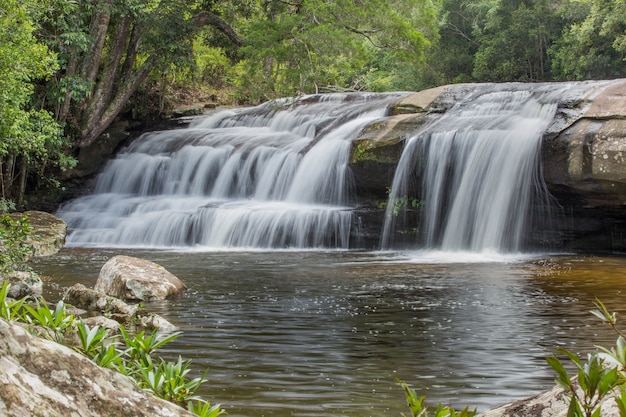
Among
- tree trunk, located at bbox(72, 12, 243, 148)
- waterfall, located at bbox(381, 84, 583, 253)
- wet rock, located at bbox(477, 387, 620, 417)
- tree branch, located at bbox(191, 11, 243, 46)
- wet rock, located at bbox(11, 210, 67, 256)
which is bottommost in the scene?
wet rock, located at bbox(11, 210, 67, 256)

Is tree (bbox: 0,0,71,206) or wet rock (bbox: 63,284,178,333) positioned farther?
tree (bbox: 0,0,71,206)

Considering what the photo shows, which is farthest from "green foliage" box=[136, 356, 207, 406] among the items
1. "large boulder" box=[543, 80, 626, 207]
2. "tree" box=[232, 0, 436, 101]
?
"tree" box=[232, 0, 436, 101]

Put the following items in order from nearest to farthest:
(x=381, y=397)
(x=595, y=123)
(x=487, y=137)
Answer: (x=381, y=397)
(x=595, y=123)
(x=487, y=137)

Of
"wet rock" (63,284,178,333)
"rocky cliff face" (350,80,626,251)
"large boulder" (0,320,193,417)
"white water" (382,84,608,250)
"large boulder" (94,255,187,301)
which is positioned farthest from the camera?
"white water" (382,84,608,250)

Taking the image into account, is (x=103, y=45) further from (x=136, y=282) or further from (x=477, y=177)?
(x=136, y=282)

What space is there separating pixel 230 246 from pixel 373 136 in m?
4.08

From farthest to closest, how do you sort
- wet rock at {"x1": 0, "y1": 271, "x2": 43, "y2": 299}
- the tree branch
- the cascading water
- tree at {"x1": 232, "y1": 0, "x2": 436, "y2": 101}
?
the tree branch
tree at {"x1": 232, "y1": 0, "x2": 436, "y2": 101}
the cascading water
wet rock at {"x1": 0, "y1": 271, "x2": 43, "y2": 299}

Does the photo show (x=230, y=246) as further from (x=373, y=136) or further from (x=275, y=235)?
(x=373, y=136)

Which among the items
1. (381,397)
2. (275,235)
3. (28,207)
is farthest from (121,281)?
(28,207)

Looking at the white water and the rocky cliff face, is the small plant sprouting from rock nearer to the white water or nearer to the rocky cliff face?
the white water

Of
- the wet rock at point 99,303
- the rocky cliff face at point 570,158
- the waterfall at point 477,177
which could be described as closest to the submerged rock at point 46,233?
the wet rock at point 99,303

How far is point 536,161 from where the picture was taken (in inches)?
550

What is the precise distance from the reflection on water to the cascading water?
353 cm

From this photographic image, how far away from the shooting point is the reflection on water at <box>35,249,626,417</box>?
4.64 meters
